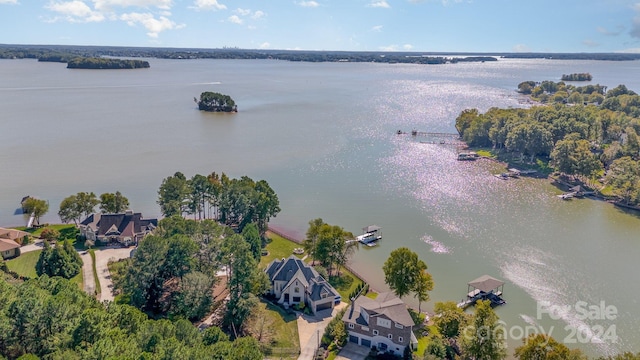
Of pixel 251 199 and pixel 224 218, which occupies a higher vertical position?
pixel 251 199

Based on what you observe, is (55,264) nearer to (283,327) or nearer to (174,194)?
(174,194)

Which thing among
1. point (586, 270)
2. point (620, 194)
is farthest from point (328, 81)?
point (586, 270)

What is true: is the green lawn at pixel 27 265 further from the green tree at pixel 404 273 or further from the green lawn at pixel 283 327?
the green tree at pixel 404 273

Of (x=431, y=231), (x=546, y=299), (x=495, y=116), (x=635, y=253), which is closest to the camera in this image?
(x=546, y=299)

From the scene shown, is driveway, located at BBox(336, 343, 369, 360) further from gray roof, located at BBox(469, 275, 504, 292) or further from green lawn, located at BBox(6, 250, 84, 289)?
green lawn, located at BBox(6, 250, 84, 289)

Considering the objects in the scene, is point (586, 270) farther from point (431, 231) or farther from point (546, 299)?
point (431, 231)

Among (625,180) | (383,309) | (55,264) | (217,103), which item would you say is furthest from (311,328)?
(217,103)
